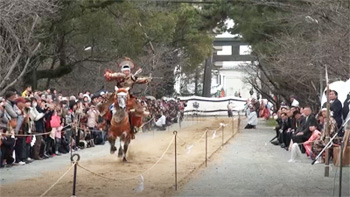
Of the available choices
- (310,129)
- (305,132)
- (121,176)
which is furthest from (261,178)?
(305,132)

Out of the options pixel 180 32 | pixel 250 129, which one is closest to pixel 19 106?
pixel 250 129

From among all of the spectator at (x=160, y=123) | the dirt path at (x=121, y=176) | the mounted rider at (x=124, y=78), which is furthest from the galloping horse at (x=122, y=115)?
the spectator at (x=160, y=123)

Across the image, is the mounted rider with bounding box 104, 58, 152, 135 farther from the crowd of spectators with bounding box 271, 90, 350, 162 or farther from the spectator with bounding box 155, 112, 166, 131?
the spectator with bounding box 155, 112, 166, 131

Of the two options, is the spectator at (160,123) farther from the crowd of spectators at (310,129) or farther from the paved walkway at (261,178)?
the paved walkway at (261,178)

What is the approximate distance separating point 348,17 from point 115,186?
26.7 feet

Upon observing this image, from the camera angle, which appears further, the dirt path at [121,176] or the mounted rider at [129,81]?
the mounted rider at [129,81]

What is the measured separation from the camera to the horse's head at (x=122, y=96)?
15578 millimetres

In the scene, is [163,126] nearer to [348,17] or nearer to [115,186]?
[348,17]

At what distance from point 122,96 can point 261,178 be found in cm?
443

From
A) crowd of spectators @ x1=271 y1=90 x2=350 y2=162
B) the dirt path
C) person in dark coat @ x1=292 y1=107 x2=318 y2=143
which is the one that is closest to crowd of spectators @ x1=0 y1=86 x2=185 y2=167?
the dirt path

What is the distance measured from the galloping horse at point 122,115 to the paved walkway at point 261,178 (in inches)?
93.7

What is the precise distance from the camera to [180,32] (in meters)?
43.2

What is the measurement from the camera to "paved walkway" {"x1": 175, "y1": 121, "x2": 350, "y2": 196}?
37.1 feet

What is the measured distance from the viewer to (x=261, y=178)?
13250mm
